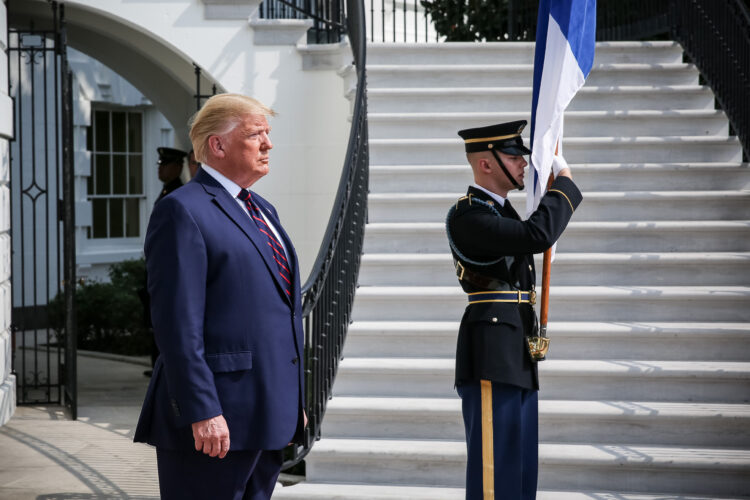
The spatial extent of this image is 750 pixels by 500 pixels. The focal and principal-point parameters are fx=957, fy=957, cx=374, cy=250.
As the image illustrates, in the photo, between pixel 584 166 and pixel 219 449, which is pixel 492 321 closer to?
pixel 219 449

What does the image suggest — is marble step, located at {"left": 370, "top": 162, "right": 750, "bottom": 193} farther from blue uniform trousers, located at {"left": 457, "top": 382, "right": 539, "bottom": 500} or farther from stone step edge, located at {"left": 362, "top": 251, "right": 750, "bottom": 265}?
blue uniform trousers, located at {"left": 457, "top": 382, "right": 539, "bottom": 500}

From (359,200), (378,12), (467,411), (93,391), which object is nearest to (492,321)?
(467,411)

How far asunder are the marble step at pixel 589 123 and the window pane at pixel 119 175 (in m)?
9.83

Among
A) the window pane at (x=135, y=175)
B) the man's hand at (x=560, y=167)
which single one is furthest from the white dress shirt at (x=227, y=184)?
the window pane at (x=135, y=175)

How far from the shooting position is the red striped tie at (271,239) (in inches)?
109

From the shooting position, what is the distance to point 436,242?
627 cm

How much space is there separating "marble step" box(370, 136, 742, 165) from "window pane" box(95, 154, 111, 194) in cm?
1002

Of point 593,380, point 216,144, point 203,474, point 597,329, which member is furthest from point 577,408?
point 216,144

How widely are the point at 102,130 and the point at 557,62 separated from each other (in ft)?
42.6

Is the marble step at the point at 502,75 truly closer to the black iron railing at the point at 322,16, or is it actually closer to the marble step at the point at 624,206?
the black iron railing at the point at 322,16

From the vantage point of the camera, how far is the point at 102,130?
15.9 meters

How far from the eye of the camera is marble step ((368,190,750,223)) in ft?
20.8

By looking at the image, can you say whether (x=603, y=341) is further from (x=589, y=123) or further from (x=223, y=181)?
(x=223, y=181)

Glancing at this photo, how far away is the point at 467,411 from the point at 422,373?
Result: 1738 millimetres
